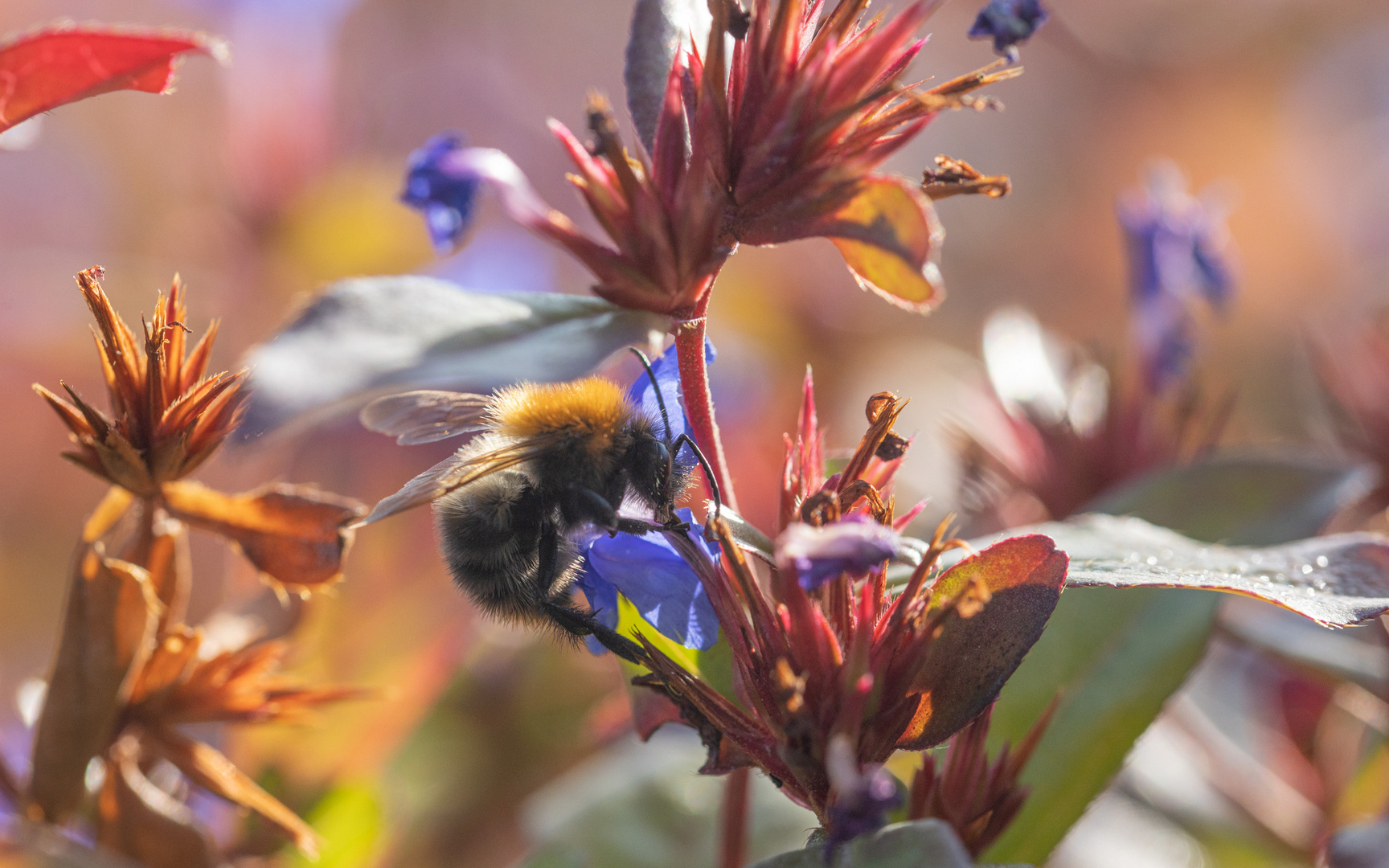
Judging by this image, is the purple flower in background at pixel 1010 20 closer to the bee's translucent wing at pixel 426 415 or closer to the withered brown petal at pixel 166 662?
the bee's translucent wing at pixel 426 415

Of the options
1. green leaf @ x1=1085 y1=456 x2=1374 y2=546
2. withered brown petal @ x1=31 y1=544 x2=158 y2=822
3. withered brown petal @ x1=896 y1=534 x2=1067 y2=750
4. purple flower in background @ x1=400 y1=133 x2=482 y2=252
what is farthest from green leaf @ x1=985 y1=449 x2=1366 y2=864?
withered brown petal @ x1=31 y1=544 x2=158 y2=822

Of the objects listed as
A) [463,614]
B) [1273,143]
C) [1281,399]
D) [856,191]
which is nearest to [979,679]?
[856,191]

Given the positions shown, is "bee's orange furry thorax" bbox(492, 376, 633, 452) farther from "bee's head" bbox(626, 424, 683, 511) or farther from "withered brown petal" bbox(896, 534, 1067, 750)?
"withered brown petal" bbox(896, 534, 1067, 750)

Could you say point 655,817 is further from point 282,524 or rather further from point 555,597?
point 282,524

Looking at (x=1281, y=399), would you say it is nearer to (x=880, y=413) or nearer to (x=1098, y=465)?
(x=1098, y=465)

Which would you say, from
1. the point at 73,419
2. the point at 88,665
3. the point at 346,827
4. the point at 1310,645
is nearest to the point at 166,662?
the point at 88,665

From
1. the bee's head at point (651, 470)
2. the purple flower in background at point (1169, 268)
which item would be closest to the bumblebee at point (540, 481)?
the bee's head at point (651, 470)
